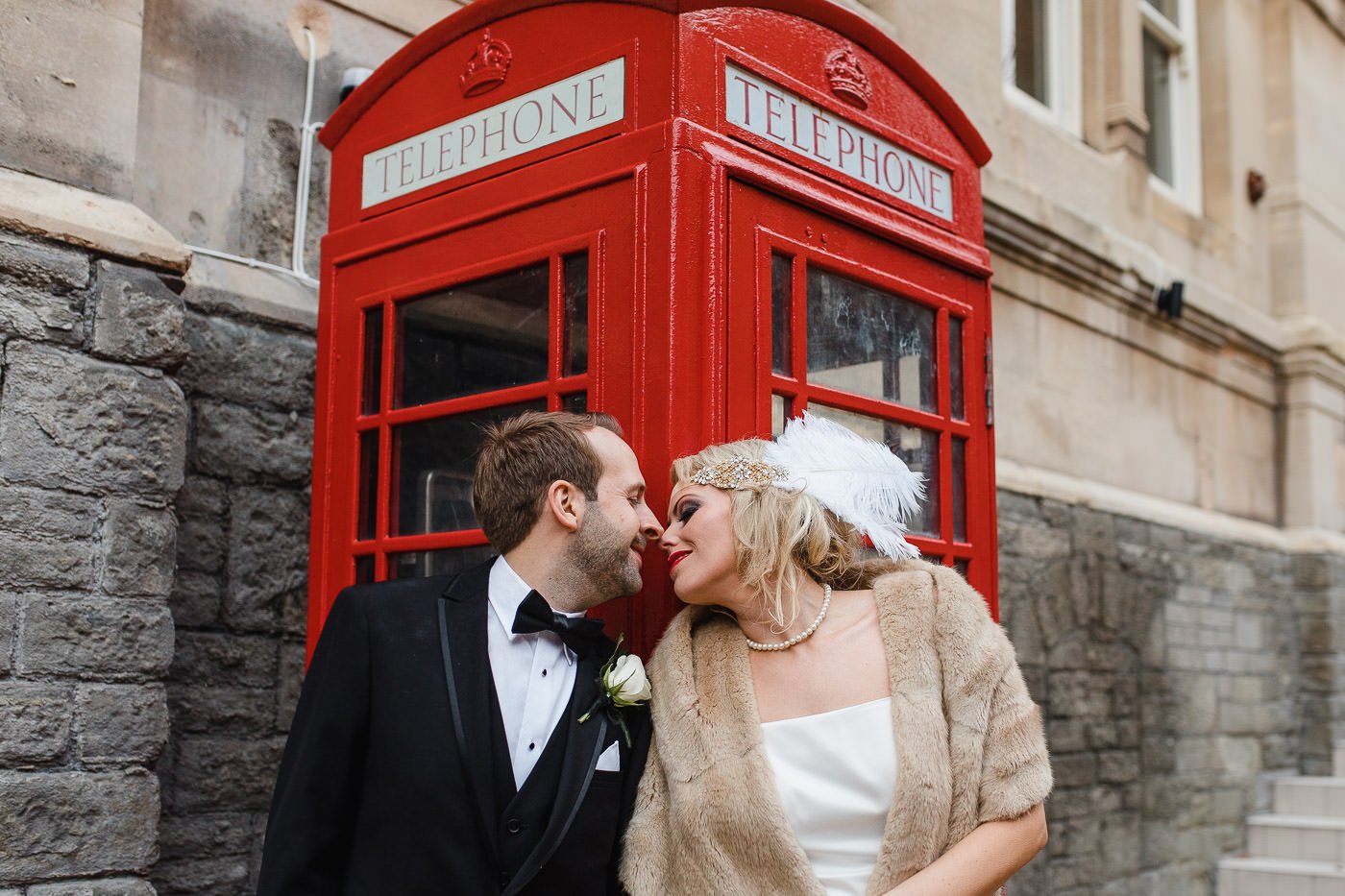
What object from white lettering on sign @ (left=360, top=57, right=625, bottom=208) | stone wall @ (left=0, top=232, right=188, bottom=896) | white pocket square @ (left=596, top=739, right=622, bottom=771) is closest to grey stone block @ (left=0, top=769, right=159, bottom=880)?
stone wall @ (left=0, top=232, right=188, bottom=896)

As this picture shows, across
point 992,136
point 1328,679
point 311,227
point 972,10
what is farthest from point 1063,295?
point 311,227

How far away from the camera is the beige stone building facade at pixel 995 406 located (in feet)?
11.3

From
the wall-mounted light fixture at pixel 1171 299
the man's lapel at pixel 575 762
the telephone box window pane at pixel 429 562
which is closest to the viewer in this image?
the man's lapel at pixel 575 762

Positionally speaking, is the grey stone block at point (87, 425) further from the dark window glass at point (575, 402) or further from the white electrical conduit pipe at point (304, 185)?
the dark window glass at point (575, 402)

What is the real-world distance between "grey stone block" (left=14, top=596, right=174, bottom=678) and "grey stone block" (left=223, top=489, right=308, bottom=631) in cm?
58

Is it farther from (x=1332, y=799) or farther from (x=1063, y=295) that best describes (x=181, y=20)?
(x=1332, y=799)

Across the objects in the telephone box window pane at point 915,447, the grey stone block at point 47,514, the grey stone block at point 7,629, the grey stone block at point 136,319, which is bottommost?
the grey stone block at point 7,629

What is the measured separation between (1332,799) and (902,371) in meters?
7.37

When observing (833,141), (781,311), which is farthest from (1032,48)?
(781,311)

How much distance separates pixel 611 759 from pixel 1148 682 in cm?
629

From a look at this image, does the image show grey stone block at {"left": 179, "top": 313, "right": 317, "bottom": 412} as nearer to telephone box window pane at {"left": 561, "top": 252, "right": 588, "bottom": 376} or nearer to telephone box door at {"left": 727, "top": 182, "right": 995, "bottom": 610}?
telephone box window pane at {"left": 561, "top": 252, "right": 588, "bottom": 376}

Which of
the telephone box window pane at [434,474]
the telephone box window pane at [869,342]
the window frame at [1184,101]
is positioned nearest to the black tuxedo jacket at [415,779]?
the telephone box window pane at [434,474]

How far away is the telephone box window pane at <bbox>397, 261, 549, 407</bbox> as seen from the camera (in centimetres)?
309

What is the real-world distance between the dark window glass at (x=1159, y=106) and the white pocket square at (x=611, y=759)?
337 inches
